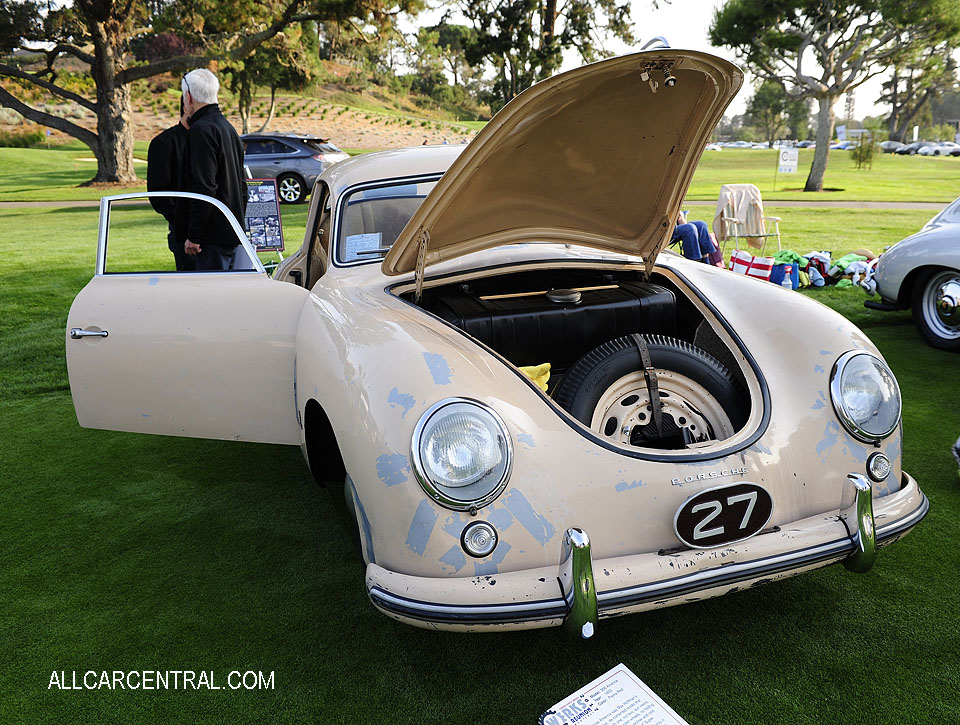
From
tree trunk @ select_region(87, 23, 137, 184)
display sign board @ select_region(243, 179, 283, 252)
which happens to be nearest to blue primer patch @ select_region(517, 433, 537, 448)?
display sign board @ select_region(243, 179, 283, 252)

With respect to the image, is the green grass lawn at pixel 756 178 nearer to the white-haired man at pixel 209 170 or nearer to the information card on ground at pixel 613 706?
the white-haired man at pixel 209 170

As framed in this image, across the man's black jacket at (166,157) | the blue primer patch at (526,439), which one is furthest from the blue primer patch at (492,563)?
the man's black jacket at (166,157)

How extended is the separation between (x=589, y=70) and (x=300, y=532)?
6.78 ft

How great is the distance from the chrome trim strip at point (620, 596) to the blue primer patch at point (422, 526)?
136 millimetres

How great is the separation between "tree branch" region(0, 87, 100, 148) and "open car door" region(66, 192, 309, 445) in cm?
1888

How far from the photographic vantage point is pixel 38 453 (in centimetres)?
378

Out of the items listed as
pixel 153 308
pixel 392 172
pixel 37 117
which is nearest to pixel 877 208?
pixel 392 172

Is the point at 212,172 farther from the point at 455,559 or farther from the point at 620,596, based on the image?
the point at 620,596

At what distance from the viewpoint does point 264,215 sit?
21.1 feet

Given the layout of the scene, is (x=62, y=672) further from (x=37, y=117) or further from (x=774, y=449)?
(x=37, y=117)

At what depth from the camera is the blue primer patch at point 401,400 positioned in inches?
79.0

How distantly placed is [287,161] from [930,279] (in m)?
13.3

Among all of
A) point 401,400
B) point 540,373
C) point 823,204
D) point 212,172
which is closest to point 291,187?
point 823,204

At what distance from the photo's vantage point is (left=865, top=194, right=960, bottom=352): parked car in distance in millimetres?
5047
